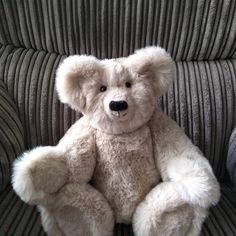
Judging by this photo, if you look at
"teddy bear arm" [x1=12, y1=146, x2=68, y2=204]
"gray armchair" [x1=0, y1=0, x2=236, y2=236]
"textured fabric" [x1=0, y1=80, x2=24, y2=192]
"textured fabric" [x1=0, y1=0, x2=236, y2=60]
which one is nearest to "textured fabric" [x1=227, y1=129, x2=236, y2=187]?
"gray armchair" [x1=0, y1=0, x2=236, y2=236]

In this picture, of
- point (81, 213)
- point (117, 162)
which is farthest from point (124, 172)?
point (81, 213)

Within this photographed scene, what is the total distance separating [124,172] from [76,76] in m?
0.27

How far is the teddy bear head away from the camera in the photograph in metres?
0.79

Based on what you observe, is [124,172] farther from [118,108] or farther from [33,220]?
[33,220]

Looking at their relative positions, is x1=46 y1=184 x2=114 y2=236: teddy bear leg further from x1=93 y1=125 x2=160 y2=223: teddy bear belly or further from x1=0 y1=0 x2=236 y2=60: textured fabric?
x1=0 y1=0 x2=236 y2=60: textured fabric

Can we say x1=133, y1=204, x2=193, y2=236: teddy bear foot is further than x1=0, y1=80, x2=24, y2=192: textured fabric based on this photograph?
No

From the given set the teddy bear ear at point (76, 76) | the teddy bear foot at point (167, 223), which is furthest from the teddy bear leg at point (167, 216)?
the teddy bear ear at point (76, 76)

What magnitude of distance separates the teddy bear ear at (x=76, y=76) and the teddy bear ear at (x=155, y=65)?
94mm

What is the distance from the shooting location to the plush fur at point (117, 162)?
77cm

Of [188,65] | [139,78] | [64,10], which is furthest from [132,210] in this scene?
[64,10]

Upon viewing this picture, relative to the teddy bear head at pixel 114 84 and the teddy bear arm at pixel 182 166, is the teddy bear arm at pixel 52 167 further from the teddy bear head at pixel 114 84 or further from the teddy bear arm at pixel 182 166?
the teddy bear arm at pixel 182 166

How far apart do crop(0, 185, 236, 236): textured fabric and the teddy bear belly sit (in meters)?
0.09

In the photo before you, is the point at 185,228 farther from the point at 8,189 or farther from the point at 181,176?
the point at 8,189

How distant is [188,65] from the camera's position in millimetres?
1075
